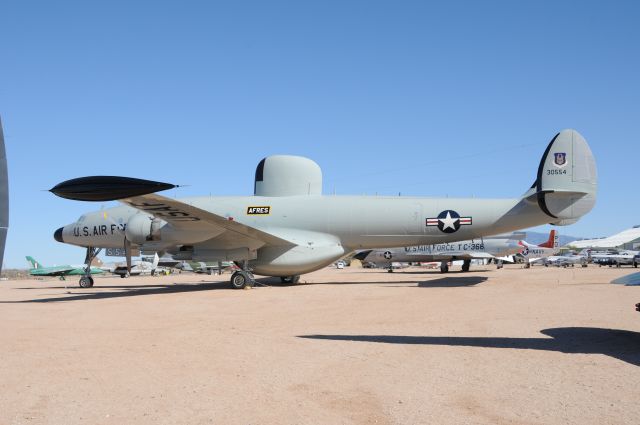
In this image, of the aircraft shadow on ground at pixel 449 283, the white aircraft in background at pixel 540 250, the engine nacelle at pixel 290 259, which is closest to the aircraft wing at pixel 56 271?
the engine nacelle at pixel 290 259

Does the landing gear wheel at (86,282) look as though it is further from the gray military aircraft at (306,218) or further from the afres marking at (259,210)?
the afres marking at (259,210)

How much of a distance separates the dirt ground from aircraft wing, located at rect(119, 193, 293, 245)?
634 centimetres

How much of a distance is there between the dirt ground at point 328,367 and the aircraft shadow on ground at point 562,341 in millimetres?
21

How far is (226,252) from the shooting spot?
2270 centimetres

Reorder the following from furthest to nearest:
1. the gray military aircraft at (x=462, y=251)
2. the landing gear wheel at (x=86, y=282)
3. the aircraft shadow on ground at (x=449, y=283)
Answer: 1. the gray military aircraft at (x=462, y=251)
2. the landing gear wheel at (x=86, y=282)
3. the aircraft shadow on ground at (x=449, y=283)

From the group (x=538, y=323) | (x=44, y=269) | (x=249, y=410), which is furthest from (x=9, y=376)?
(x=44, y=269)

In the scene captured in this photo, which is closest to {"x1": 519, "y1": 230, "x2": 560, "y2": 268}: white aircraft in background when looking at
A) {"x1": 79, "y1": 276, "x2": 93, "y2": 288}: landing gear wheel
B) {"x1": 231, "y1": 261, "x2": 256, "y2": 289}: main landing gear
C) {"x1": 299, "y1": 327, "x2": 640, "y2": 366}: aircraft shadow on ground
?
{"x1": 231, "y1": 261, "x2": 256, "y2": 289}: main landing gear

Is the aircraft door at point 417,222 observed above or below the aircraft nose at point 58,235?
above

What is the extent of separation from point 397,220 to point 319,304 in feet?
29.4

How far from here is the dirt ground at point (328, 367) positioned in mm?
5250

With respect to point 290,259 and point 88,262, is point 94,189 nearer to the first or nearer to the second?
point 290,259

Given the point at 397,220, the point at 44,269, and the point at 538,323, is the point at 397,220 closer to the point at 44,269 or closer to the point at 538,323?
the point at 538,323

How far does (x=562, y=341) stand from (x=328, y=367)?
406cm

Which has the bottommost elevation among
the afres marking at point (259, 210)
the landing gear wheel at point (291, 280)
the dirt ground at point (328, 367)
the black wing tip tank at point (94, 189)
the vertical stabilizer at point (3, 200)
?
the dirt ground at point (328, 367)
